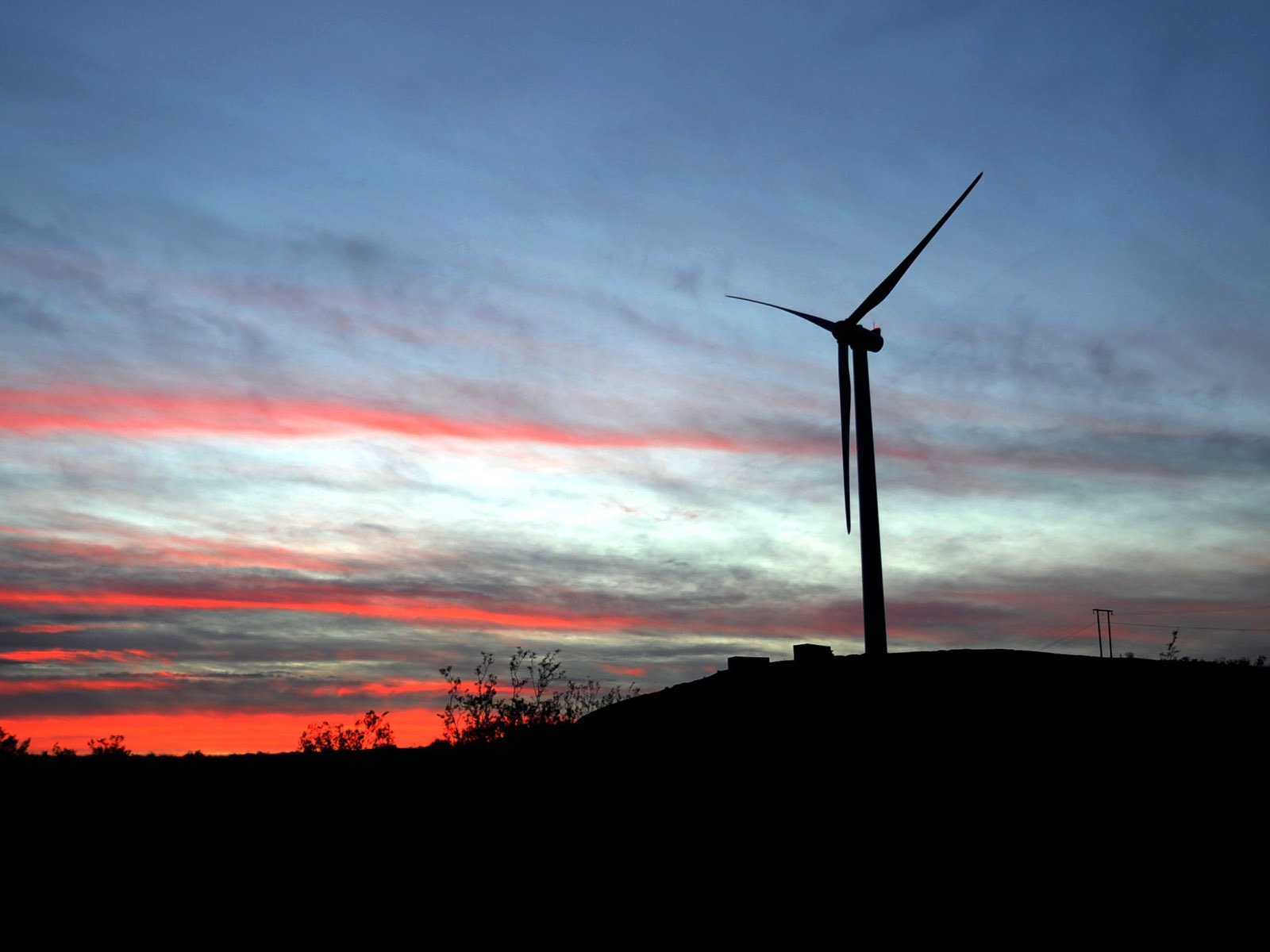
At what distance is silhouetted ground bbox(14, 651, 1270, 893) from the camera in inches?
975

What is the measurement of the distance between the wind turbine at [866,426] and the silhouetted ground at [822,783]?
6.90 feet

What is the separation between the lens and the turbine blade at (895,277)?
1843 inches

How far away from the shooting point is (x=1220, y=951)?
18.9m

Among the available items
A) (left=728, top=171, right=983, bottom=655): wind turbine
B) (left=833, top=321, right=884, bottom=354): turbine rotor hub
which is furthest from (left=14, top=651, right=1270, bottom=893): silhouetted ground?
(left=833, top=321, right=884, bottom=354): turbine rotor hub

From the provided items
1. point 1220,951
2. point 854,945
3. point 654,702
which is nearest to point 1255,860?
point 1220,951

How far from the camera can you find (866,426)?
4403 centimetres

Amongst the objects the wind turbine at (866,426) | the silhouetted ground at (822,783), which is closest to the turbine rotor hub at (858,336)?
the wind turbine at (866,426)

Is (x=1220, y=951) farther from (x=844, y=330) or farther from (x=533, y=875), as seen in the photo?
(x=844, y=330)

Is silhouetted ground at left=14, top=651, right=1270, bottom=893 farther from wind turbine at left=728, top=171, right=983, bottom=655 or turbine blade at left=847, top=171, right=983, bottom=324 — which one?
turbine blade at left=847, top=171, right=983, bottom=324

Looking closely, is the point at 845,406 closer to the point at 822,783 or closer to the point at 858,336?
the point at 858,336

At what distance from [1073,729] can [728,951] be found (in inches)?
564

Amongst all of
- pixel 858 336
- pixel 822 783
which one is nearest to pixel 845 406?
pixel 858 336

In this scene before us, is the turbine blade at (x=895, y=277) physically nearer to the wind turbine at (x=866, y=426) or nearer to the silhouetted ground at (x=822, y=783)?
the wind turbine at (x=866, y=426)

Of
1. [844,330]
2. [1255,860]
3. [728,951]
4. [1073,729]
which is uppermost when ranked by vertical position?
[844,330]
